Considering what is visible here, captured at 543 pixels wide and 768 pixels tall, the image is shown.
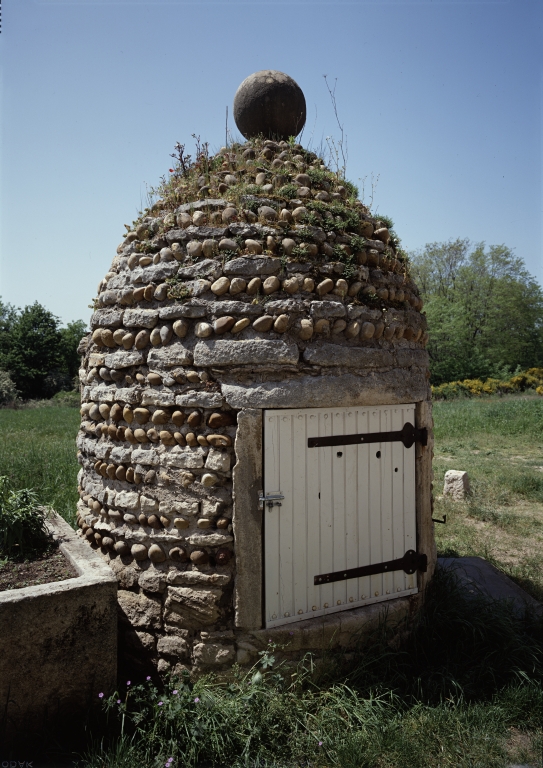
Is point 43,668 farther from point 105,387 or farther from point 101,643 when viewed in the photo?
point 105,387

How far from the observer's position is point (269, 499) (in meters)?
4.02

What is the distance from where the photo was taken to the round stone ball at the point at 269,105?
5461mm

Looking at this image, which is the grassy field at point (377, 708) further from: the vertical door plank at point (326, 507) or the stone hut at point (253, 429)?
the vertical door plank at point (326, 507)

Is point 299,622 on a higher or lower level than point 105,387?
lower

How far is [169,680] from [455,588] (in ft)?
8.99

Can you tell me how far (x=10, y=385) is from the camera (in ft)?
110

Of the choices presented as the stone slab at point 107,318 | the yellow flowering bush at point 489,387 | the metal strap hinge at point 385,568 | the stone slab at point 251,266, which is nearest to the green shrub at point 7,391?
the yellow flowering bush at point 489,387

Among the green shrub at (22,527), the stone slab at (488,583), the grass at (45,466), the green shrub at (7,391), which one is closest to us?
the green shrub at (22,527)

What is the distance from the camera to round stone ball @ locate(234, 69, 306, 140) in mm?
5461

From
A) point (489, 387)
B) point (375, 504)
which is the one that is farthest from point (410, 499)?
point (489, 387)

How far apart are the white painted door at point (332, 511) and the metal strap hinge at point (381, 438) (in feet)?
0.12

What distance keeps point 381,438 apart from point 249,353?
1417mm

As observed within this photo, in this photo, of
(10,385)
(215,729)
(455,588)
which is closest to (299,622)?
(215,729)

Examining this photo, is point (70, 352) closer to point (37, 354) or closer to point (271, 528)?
point (37, 354)
